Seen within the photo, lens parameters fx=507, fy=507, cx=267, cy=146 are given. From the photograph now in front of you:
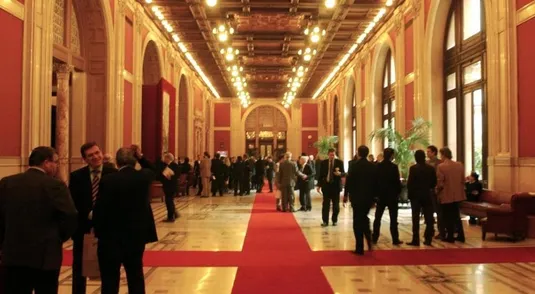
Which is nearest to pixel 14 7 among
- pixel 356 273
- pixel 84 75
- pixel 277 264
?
pixel 84 75

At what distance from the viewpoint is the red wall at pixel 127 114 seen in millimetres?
12609

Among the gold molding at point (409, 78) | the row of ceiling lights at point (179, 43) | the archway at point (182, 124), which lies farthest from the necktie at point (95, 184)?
the archway at point (182, 124)

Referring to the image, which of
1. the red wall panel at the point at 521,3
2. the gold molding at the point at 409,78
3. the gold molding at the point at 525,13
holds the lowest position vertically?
the gold molding at the point at 409,78

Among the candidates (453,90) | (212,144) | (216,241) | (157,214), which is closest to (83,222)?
(216,241)

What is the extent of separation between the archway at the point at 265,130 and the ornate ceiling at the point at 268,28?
10707 mm

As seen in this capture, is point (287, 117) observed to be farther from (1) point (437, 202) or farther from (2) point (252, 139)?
(1) point (437, 202)

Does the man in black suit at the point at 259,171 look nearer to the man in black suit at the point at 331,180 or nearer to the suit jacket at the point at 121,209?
the man in black suit at the point at 331,180

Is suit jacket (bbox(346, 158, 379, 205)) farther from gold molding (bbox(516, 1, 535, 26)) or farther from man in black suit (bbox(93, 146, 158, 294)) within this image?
gold molding (bbox(516, 1, 535, 26))

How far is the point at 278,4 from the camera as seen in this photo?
13.1 metres

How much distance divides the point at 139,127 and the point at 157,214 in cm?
362

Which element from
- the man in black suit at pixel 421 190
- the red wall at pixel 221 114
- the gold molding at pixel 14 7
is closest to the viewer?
the man in black suit at pixel 421 190

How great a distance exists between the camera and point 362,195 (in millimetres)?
6434

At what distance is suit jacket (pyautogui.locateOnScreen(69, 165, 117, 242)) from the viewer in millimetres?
3611

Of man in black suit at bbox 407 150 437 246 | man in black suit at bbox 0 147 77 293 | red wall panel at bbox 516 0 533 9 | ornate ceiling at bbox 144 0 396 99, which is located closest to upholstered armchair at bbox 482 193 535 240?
man in black suit at bbox 407 150 437 246
